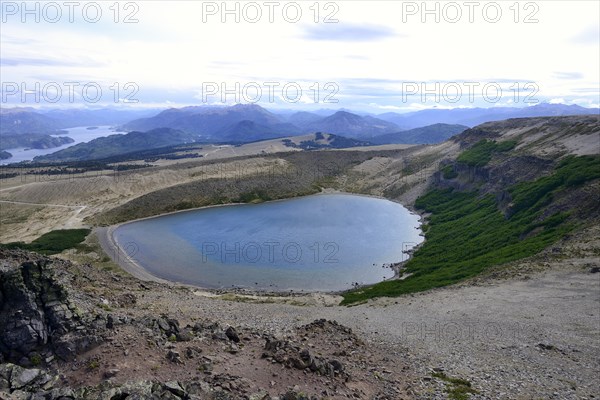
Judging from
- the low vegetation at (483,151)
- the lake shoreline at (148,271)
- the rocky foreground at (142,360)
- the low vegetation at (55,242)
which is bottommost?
the lake shoreline at (148,271)

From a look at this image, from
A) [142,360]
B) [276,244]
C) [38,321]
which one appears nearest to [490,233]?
[276,244]

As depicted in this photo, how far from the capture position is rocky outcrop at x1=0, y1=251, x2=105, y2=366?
18156 mm

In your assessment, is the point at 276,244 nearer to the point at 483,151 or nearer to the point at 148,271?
the point at 148,271

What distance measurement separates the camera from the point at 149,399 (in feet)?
46.2

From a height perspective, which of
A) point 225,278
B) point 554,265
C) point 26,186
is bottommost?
point 225,278

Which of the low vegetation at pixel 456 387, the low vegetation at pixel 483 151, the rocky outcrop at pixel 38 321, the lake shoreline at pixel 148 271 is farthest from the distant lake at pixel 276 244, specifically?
the rocky outcrop at pixel 38 321

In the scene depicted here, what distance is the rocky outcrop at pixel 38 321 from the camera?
715 inches

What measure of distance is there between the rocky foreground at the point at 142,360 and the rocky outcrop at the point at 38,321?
0.04 meters

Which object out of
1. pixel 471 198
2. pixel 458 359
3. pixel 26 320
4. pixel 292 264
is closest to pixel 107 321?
pixel 26 320

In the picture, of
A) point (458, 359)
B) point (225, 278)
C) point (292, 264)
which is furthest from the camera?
point (292, 264)

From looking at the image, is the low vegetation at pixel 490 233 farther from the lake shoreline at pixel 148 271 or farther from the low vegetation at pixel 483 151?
the low vegetation at pixel 483 151

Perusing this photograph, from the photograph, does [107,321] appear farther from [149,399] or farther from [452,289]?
[452,289]

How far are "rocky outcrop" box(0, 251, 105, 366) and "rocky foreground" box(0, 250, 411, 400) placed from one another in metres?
0.04

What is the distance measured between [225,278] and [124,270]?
50.8ft
